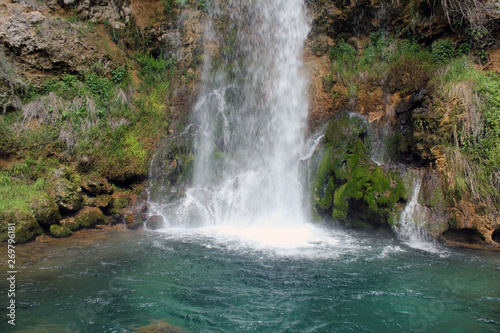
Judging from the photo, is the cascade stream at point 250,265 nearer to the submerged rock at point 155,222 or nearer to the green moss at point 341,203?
the submerged rock at point 155,222

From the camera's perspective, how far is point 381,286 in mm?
4629

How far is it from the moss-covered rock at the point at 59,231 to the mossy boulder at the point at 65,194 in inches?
25.5

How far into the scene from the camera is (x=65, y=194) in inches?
312

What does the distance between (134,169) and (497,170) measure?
34.1 feet

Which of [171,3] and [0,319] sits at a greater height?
[171,3]

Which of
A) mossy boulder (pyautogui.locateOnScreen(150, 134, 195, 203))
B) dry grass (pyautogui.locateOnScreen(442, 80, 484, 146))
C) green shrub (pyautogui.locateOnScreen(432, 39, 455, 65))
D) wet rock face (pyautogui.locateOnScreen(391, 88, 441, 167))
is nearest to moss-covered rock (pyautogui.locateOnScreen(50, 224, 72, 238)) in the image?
mossy boulder (pyautogui.locateOnScreen(150, 134, 195, 203))

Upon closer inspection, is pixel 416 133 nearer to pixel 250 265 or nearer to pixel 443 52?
pixel 443 52

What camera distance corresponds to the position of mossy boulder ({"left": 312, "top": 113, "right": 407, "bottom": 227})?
768 cm

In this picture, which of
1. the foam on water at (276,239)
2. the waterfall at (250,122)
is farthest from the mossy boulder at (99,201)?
the foam on water at (276,239)

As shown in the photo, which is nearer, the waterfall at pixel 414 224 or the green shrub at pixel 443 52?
the waterfall at pixel 414 224

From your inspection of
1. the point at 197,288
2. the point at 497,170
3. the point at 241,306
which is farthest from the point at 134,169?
the point at 497,170

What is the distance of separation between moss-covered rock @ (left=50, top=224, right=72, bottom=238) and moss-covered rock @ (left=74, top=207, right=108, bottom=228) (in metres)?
0.44

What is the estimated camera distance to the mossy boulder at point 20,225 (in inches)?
256

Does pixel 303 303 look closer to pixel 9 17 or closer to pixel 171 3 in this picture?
pixel 9 17
